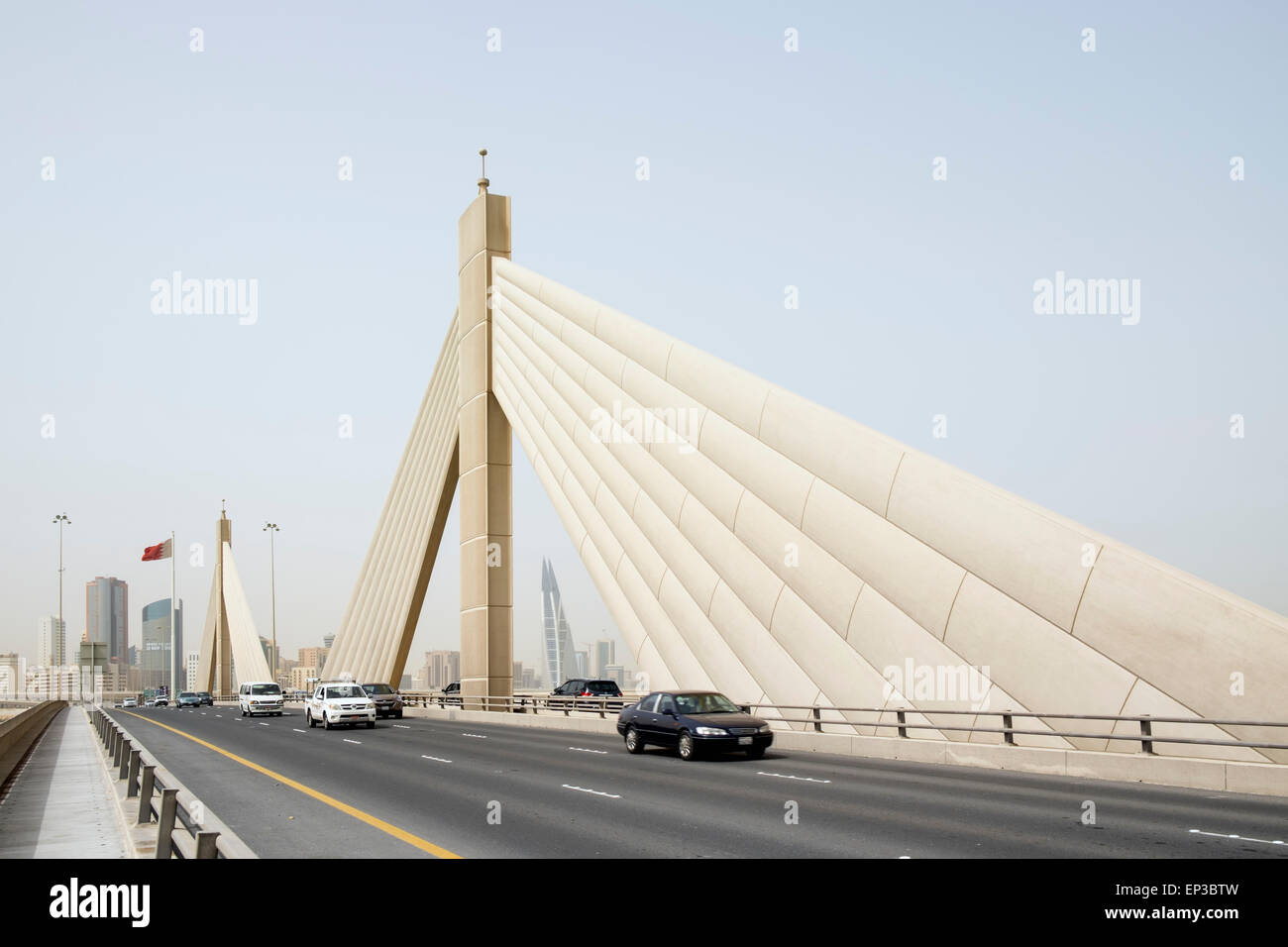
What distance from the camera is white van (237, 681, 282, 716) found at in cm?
4894

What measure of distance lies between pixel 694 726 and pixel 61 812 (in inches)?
470

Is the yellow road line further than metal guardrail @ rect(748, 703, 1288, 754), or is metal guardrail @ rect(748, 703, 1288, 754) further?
metal guardrail @ rect(748, 703, 1288, 754)

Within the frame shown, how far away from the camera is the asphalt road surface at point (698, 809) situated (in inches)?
427

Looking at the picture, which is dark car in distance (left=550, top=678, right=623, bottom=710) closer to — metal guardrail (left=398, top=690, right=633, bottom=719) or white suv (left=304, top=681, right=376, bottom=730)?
metal guardrail (left=398, top=690, right=633, bottom=719)

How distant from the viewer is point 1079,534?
20.5 meters

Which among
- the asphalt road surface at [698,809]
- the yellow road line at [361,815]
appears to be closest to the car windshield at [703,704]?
the asphalt road surface at [698,809]

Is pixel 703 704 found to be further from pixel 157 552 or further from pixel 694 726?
pixel 157 552

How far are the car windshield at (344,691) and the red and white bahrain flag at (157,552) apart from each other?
72.1 m

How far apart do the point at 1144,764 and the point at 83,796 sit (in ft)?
56.3

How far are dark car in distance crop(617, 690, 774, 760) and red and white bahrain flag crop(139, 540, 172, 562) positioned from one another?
90230mm

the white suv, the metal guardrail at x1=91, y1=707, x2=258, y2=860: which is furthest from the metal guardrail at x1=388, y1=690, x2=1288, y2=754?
the metal guardrail at x1=91, y1=707, x2=258, y2=860

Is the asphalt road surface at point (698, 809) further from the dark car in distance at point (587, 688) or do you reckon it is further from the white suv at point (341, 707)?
the dark car in distance at point (587, 688)
